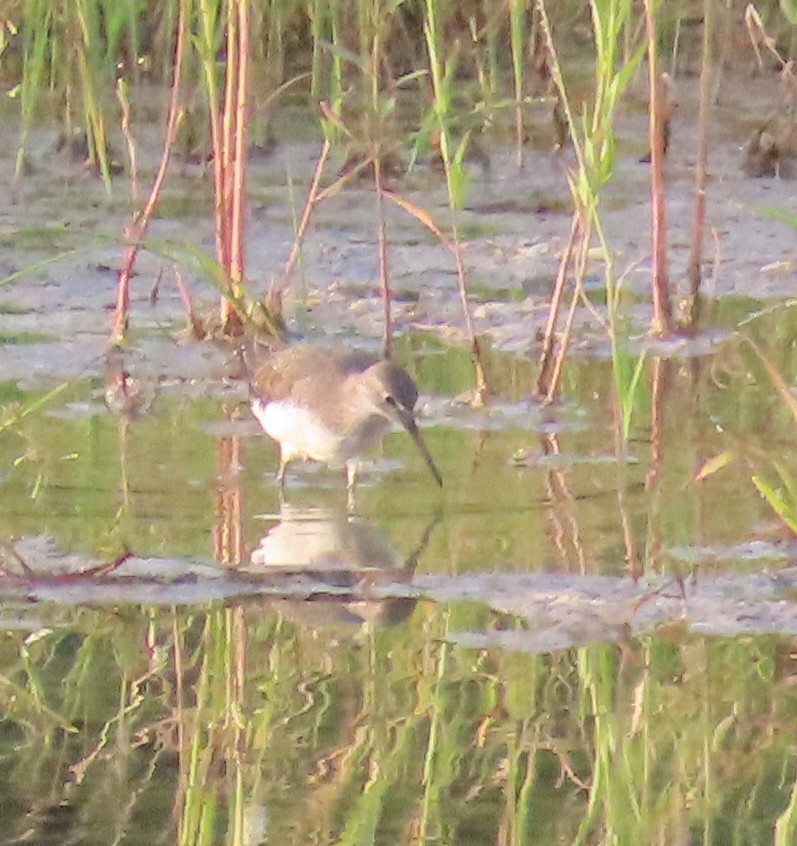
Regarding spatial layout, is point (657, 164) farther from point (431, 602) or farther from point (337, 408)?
point (431, 602)

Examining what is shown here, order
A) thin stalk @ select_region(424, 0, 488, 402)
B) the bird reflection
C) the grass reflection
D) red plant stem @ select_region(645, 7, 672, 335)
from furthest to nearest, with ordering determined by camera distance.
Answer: red plant stem @ select_region(645, 7, 672, 335) → thin stalk @ select_region(424, 0, 488, 402) → the bird reflection → the grass reflection

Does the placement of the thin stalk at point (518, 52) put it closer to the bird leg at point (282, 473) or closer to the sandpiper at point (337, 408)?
the sandpiper at point (337, 408)

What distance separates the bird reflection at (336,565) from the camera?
175 inches

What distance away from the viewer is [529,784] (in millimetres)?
3619

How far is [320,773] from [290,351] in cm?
249

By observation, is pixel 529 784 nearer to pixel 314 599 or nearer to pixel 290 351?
pixel 314 599

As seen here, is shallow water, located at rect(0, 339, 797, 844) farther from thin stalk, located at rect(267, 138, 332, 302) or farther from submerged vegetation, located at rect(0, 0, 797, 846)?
thin stalk, located at rect(267, 138, 332, 302)

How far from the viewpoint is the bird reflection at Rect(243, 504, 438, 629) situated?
446cm

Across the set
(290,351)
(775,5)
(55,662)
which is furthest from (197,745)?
(775,5)

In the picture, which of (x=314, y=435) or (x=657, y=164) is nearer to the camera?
(x=314, y=435)

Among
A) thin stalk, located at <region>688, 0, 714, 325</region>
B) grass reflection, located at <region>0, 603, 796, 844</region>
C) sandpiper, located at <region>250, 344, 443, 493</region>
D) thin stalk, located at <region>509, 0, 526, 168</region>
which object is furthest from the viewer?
thin stalk, located at <region>509, 0, 526, 168</region>

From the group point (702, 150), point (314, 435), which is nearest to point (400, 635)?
point (314, 435)

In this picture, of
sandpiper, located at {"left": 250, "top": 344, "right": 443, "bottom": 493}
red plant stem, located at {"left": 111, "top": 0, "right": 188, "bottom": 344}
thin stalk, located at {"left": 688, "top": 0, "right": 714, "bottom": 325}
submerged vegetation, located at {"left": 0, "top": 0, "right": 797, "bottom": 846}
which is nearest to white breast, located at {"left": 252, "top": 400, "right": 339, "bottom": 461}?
sandpiper, located at {"left": 250, "top": 344, "right": 443, "bottom": 493}

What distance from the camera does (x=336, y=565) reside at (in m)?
4.79
